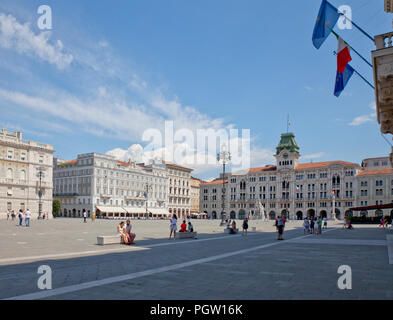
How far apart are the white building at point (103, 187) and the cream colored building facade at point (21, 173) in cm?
1471

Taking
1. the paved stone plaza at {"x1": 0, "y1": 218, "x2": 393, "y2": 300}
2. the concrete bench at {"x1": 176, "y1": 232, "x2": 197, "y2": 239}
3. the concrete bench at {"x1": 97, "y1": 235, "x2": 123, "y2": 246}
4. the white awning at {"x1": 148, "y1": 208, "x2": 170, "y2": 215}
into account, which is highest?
the paved stone plaza at {"x1": 0, "y1": 218, "x2": 393, "y2": 300}

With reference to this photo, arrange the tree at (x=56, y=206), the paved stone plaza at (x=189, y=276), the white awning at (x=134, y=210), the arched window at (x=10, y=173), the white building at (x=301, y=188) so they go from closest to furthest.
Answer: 1. the paved stone plaza at (x=189, y=276)
2. the arched window at (x=10, y=173)
3. the tree at (x=56, y=206)
4. the white awning at (x=134, y=210)
5. the white building at (x=301, y=188)

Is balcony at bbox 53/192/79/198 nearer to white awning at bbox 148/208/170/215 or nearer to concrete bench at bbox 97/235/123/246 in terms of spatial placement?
white awning at bbox 148/208/170/215

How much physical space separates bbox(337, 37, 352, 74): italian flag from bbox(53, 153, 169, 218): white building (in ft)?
218

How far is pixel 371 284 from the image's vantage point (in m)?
8.64

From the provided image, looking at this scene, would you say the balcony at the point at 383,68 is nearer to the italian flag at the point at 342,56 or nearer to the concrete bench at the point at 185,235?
the italian flag at the point at 342,56

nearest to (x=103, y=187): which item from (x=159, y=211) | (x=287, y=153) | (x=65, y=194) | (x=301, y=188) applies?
(x=65, y=194)

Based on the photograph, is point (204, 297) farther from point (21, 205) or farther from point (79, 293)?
point (21, 205)

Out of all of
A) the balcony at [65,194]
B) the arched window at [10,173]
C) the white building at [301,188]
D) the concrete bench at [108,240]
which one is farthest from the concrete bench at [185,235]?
the balcony at [65,194]

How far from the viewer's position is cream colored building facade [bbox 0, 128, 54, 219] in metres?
58.8

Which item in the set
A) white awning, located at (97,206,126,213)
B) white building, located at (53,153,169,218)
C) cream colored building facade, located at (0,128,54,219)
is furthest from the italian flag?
white awning, located at (97,206,126,213)

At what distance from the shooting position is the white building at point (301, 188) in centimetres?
8819

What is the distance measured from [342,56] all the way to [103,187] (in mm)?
73120
